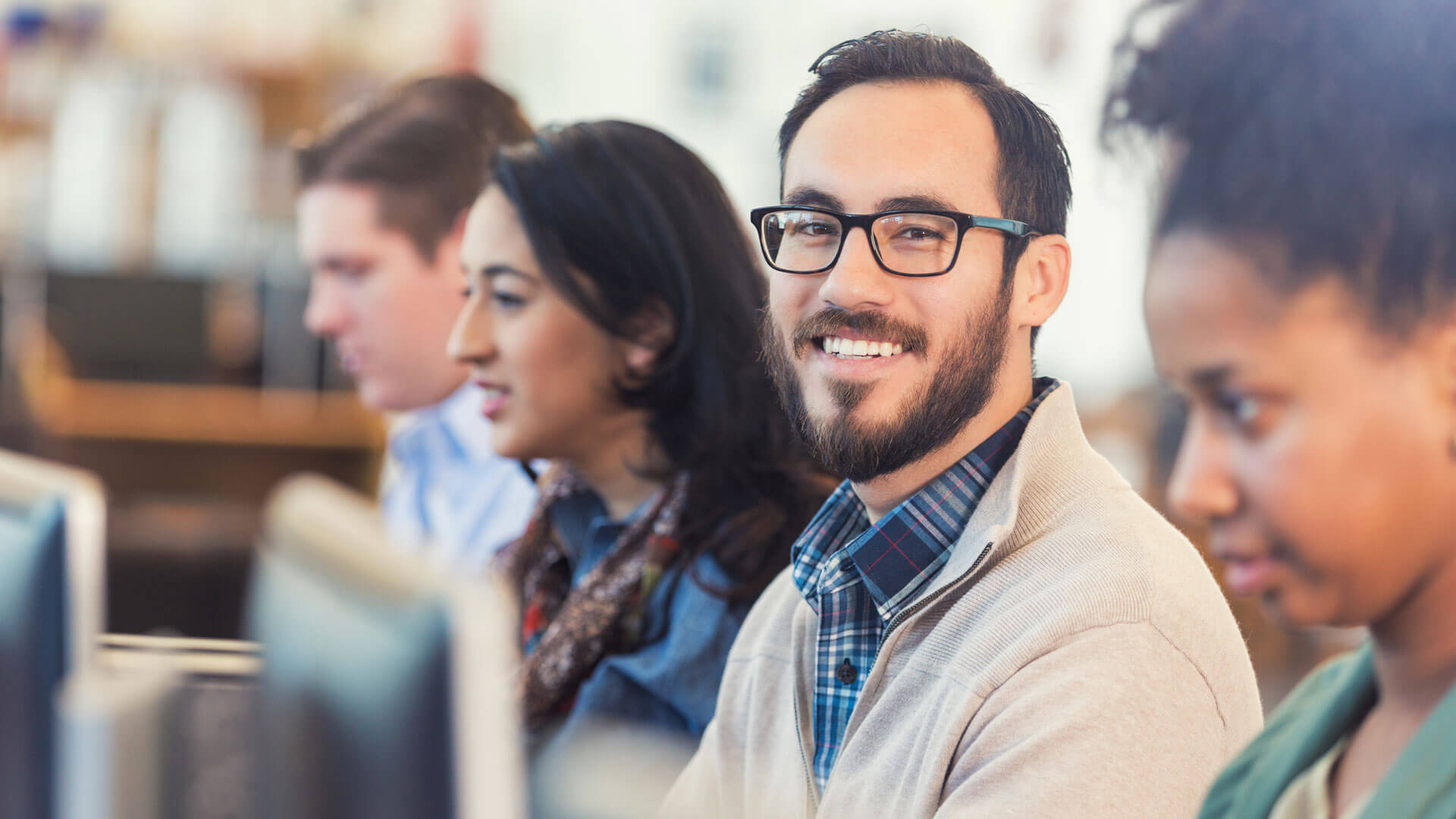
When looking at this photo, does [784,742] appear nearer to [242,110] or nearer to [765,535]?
[765,535]

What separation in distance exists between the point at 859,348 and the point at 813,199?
0.13 meters

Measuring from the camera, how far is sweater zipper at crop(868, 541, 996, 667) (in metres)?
1.05

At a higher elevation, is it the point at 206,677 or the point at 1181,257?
the point at 1181,257

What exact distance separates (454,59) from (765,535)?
5378mm

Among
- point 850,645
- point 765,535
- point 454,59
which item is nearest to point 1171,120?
point 850,645

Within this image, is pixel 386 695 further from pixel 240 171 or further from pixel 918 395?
pixel 240 171

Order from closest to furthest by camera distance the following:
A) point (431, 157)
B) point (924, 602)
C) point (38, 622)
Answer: point (38, 622), point (924, 602), point (431, 157)

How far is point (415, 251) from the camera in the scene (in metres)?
2.32

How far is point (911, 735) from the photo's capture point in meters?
1.06

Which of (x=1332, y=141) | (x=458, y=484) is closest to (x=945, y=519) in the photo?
(x=1332, y=141)

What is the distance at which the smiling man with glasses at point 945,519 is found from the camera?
0.97 meters

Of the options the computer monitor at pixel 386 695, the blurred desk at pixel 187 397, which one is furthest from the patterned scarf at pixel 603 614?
the blurred desk at pixel 187 397

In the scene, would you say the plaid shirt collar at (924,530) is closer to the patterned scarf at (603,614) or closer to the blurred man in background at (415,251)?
the patterned scarf at (603,614)

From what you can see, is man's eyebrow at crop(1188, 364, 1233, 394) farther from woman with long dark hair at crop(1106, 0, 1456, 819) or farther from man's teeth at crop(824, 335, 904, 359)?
man's teeth at crop(824, 335, 904, 359)
